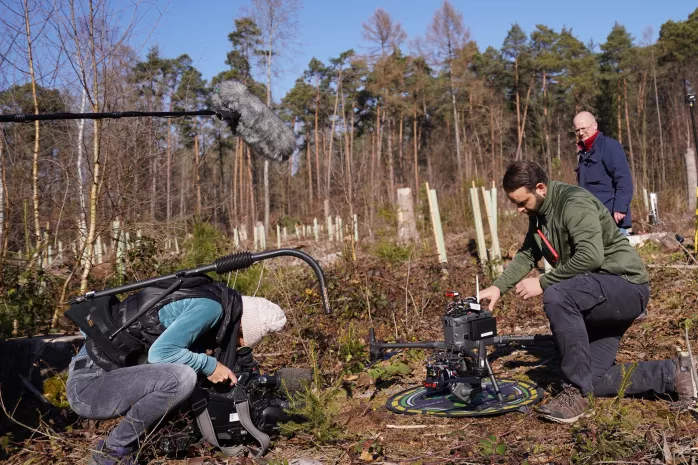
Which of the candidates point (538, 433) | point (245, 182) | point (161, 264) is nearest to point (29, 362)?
point (161, 264)

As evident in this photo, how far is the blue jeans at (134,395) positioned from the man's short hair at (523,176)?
2.19 metres

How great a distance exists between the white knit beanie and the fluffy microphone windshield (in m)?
0.91

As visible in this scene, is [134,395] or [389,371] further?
[389,371]

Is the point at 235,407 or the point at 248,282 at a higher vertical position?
the point at 248,282

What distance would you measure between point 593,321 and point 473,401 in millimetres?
903

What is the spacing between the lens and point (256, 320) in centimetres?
365

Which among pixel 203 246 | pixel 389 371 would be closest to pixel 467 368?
pixel 389 371

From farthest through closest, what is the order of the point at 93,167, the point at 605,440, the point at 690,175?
1. the point at 690,175
2. the point at 93,167
3. the point at 605,440

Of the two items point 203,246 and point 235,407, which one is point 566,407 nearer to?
point 235,407

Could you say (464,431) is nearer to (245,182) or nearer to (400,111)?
(245,182)

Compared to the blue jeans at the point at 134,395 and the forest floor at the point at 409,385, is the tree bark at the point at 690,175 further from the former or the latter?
→ the blue jeans at the point at 134,395

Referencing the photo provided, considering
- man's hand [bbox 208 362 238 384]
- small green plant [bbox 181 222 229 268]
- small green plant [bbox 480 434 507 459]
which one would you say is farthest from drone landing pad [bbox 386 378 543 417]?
small green plant [bbox 181 222 229 268]

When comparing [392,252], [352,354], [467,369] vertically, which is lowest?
[352,354]

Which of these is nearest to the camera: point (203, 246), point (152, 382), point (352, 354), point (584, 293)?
point (152, 382)
